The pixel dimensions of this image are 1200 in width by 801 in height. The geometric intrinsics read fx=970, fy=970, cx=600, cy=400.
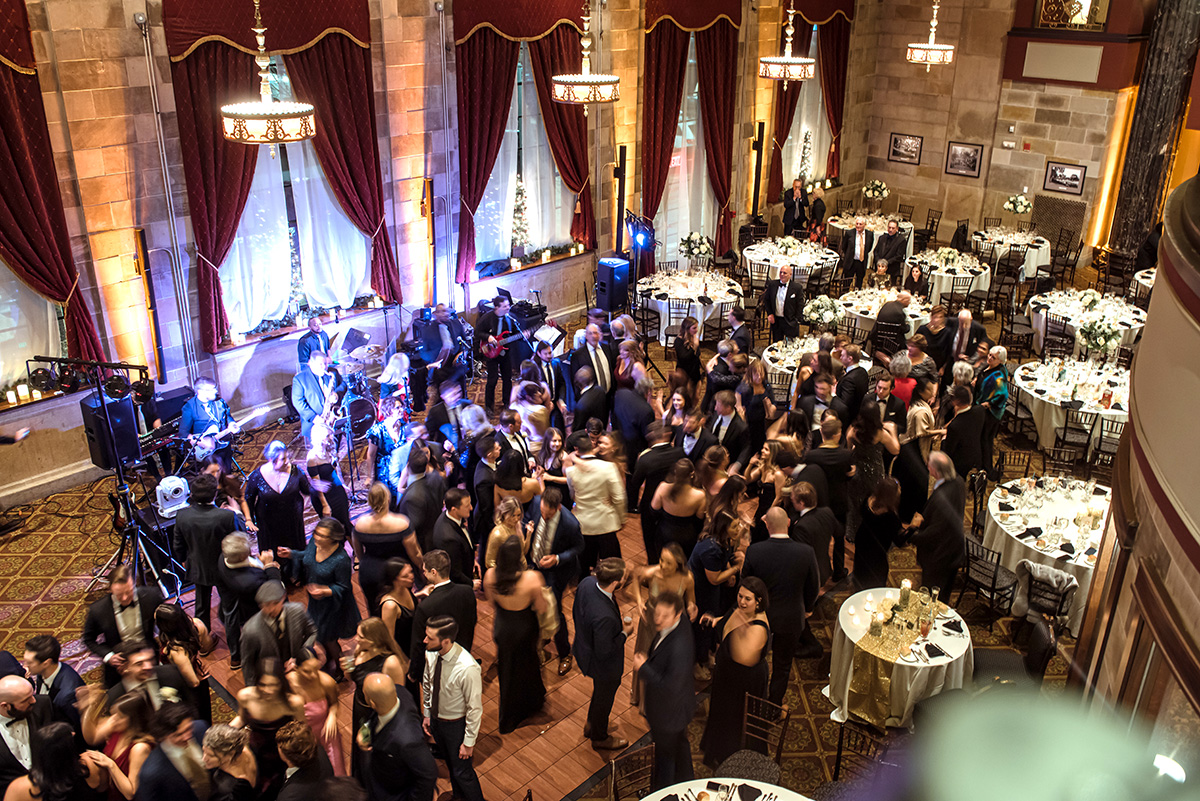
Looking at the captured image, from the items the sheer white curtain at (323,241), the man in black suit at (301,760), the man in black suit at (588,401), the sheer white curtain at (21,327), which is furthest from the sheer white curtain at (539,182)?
the man in black suit at (301,760)

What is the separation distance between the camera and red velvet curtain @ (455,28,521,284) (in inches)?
422

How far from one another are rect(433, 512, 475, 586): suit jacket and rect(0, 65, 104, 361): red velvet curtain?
4635 millimetres

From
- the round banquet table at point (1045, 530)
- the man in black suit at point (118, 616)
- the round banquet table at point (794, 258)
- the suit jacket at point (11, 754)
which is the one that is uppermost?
the round banquet table at point (794, 258)

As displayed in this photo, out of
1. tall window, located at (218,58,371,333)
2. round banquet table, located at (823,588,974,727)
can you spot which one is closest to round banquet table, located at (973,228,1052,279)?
tall window, located at (218,58,371,333)

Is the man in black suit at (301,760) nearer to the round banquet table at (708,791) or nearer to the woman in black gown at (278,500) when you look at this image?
the round banquet table at (708,791)

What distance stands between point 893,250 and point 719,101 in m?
3.38

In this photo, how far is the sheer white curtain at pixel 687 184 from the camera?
1388cm

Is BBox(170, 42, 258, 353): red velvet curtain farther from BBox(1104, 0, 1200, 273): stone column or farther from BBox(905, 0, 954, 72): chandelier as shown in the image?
BBox(1104, 0, 1200, 273): stone column

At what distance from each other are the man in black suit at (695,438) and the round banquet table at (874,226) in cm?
749

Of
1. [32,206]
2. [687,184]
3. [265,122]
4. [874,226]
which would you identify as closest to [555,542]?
[265,122]

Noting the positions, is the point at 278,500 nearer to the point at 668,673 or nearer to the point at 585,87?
the point at 668,673

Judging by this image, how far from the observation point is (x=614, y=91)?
29.0 feet

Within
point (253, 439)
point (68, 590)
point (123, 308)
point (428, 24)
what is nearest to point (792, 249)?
point (428, 24)

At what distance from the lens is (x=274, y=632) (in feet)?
16.4
